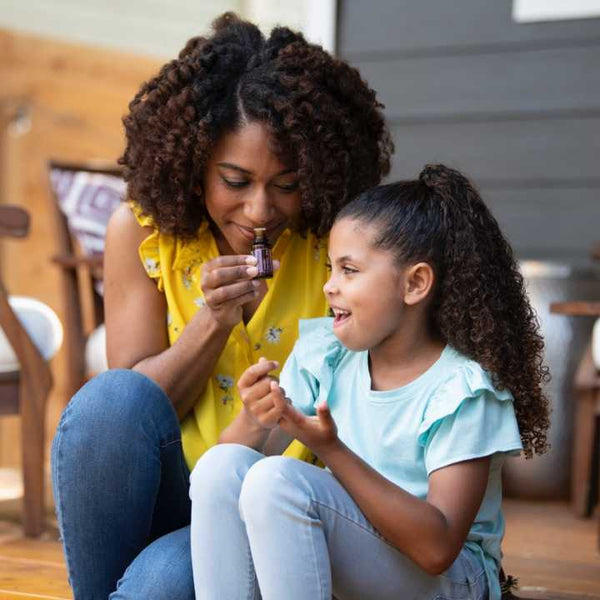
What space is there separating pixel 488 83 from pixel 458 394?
8.18 ft

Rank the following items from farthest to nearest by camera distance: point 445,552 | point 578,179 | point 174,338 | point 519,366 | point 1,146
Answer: point 1,146, point 578,179, point 174,338, point 519,366, point 445,552

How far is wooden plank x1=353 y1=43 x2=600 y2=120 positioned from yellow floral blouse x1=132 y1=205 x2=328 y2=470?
2.05m

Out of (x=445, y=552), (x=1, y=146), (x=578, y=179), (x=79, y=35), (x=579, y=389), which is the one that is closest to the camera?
(x=445, y=552)

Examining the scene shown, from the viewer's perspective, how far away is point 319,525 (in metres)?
1.56

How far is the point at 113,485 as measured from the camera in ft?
5.76

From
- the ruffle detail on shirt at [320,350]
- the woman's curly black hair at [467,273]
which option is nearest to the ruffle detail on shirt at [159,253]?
the ruffle detail on shirt at [320,350]

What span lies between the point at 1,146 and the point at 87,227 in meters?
1.66

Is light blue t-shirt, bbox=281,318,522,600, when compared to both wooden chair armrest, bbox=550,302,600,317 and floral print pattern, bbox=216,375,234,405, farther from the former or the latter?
wooden chair armrest, bbox=550,302,600,317

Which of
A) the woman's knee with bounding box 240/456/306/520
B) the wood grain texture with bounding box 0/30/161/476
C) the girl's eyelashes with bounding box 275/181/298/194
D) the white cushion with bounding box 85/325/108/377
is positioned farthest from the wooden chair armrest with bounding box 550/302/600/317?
the wood grain texture with bounding box 0/30/161/476

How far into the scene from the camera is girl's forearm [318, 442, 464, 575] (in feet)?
5.02

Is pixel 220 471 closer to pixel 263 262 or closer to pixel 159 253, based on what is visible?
pixel 263 262

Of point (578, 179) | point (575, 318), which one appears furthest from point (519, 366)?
point (578, 179)

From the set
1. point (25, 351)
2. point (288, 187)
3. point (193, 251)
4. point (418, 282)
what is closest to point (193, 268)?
point (193, 251)

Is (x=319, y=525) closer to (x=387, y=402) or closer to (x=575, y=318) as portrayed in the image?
(x=387, y=402)
